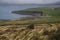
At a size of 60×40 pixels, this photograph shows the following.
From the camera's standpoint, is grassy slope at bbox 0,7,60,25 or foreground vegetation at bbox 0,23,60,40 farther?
grassy slope at bbox 0,7,60,25

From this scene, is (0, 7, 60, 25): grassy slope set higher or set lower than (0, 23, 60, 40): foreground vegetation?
higher

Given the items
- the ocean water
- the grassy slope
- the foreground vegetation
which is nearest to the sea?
the ocean water

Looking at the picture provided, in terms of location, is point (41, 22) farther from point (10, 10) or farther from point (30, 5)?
point (10, 10)

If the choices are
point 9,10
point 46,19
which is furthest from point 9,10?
point 46,19

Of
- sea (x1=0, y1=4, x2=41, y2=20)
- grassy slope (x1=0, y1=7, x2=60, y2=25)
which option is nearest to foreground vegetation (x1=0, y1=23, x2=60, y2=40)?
grassy slope (x1=0, y1=7, x2=60, y2=25)

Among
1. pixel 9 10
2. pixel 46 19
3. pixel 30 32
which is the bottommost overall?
pixel 30 32

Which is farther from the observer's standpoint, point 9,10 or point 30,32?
point 9,10

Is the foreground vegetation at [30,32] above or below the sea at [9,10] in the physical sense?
below

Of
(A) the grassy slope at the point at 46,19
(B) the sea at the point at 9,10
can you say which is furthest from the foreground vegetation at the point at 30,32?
(B) the sea at the point at 9,10

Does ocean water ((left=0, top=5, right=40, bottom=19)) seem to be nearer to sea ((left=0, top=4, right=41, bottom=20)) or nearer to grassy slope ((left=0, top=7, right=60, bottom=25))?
sea ((left=0, top=4, right=41, bottom=20))

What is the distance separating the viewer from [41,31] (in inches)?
212

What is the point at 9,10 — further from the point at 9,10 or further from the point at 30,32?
the point at 30,32

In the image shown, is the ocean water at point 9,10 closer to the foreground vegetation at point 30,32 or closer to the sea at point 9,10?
the sea at point 9,10

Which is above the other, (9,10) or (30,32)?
(9,10)
